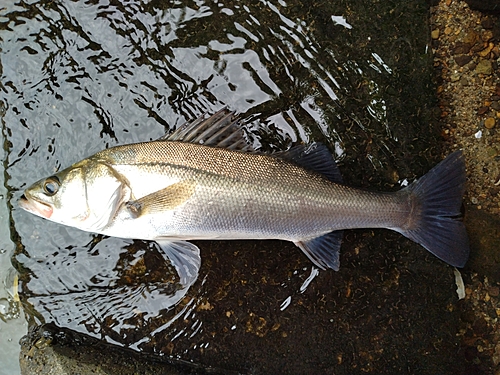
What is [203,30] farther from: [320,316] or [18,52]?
[320,316]

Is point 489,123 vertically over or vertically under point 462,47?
under

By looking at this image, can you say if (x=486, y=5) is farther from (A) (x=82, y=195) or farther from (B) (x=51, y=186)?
(B) (x=51, y=186)

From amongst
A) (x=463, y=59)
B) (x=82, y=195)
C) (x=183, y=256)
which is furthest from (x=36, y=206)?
(x=463, y=59)

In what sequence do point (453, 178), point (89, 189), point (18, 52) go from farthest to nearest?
point (18, 52) < point (453, 178) < point (89, 189)

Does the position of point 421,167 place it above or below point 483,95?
below

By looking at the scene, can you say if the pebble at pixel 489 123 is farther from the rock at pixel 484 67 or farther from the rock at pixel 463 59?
the rock at pixel 463 59

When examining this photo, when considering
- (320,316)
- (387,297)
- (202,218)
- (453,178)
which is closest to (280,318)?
(320,316)

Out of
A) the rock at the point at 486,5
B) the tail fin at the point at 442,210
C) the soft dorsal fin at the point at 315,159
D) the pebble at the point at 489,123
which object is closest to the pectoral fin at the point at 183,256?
the soft dorsal fin at the point at 315,159
